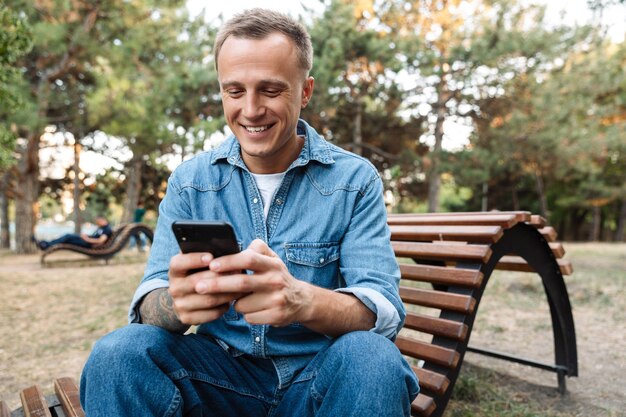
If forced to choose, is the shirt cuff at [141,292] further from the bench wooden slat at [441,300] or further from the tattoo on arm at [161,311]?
the bench wooden slat at [441,300]

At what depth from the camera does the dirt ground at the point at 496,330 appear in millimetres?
3422

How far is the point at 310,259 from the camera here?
5.84 ft

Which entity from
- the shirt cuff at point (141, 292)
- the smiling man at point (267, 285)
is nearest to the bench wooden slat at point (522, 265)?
the smiling man at point (267, 285)

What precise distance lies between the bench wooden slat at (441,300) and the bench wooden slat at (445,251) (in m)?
0.21

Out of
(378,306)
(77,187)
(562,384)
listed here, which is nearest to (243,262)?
(378,306)

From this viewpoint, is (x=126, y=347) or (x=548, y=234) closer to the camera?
(x=126, y=347)

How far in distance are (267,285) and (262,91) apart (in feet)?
2.55

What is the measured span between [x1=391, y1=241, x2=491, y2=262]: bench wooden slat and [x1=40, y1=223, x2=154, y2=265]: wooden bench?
9988 millimetres

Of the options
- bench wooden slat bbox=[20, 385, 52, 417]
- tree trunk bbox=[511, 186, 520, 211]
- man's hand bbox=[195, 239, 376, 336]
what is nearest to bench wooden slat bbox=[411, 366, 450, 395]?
man's hand bbox=[195, 239, 376, 336]

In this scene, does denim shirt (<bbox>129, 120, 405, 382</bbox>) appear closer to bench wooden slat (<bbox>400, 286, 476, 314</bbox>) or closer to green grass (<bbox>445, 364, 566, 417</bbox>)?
bench wooden slat (<bbox>400, 286, 476, 314</bbox>)

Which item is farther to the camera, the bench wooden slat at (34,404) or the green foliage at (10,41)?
the green foliage at (10,41)

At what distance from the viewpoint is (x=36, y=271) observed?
1008 cm

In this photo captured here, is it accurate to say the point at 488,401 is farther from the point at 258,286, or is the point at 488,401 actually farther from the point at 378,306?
the point at 258,286

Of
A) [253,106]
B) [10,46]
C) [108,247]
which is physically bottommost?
[108,247]
